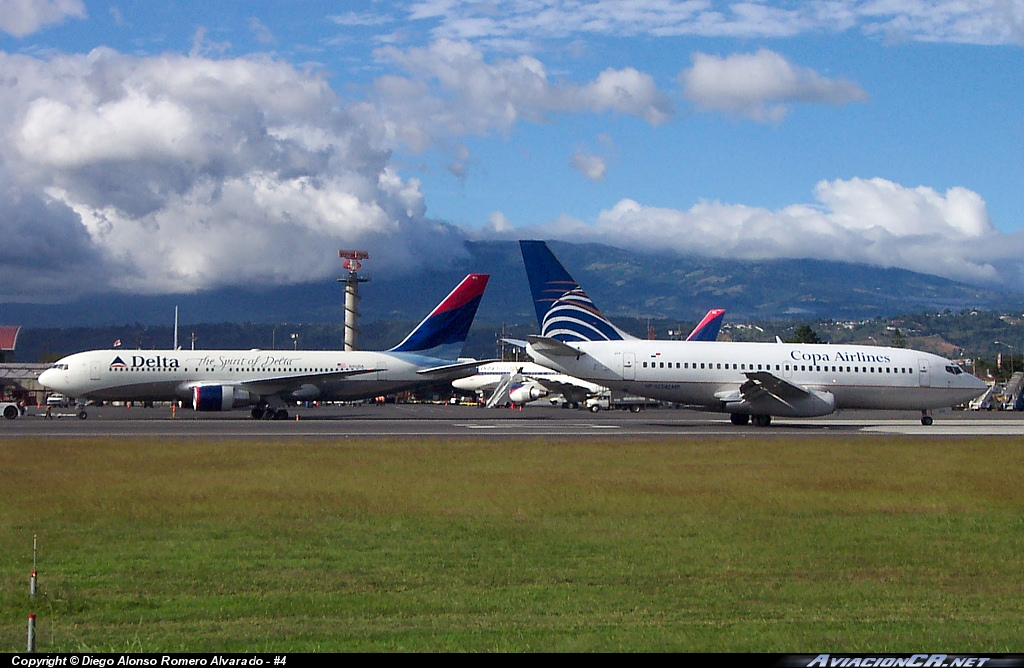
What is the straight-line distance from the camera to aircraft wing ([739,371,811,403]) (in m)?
41.4

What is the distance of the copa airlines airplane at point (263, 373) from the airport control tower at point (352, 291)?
217 ft

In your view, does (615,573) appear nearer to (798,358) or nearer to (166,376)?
(798,358)

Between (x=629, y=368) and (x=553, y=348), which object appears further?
(x=629, y=368)

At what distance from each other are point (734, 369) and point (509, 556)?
107ft

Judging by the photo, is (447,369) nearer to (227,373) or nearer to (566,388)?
(227,373)

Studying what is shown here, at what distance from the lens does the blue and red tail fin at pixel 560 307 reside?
4622 cm

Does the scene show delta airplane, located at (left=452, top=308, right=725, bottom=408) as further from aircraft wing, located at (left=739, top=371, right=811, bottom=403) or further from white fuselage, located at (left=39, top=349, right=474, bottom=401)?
aircraft wing, located at (left=739, top=371, right=811, bottom=403)

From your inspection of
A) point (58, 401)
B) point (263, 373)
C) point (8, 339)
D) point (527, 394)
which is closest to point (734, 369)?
point (263, 373)

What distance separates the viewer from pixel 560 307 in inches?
1828

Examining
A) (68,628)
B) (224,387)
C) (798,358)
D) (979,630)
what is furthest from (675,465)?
(224,387)

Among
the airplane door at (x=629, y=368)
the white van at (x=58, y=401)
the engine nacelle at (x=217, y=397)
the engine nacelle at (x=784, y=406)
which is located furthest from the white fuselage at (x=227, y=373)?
the white van at (x=58, y=401)

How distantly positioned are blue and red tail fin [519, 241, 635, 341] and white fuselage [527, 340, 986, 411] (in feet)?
4.38

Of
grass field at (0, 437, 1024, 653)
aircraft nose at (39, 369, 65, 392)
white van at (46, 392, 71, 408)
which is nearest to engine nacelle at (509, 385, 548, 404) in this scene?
white van at (46, 392, 71, 408)

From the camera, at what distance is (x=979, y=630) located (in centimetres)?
862
